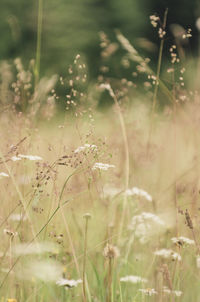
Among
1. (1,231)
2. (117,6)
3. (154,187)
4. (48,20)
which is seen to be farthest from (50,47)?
(1,231)

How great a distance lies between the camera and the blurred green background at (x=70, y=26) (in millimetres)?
9000

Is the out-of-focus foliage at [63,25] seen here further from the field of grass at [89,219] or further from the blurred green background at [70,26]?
the field of grass at [89,219]

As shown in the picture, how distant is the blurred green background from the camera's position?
900 cm

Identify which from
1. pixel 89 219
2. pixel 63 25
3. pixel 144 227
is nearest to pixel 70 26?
pixel 63 25

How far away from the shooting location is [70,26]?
357 inches

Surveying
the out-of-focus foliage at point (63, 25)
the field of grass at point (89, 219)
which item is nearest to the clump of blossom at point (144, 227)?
the field of grass at point (89, 219)

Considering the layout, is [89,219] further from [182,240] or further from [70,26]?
[70,26]

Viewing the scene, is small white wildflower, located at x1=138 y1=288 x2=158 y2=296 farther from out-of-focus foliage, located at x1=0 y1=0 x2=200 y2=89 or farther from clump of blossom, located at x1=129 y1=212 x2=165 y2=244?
out-of-focus foliage, located at x1=0 y1=0 x2=200 y2=89

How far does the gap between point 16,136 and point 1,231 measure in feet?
1.20

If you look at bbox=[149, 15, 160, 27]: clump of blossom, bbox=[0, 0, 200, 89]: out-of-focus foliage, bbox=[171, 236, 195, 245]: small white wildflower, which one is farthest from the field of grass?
bbox=[0, 0, 200, 89]: out-of-focus foliage

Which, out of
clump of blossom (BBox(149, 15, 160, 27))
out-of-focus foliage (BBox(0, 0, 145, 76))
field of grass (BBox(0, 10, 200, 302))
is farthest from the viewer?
out-of-focus foliage (BBox(0, 0, 145, 76))

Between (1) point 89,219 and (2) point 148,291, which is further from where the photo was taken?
(1) point 89,219

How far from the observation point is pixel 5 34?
Answer: 9148 millimetres

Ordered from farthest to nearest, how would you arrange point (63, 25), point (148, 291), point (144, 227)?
point (63, 25) → point (144, 227) → point (148, 291)
